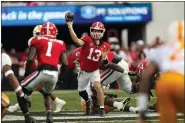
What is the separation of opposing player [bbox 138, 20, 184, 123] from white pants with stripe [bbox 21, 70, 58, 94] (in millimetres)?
3089

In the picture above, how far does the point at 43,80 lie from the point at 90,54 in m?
1.69

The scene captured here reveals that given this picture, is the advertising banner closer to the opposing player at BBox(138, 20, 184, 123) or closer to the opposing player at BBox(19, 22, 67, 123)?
the opposing player at BBox(19, 22, 67, 123)

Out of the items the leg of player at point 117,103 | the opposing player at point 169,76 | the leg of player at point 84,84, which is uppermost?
the opposing player at point 169,76

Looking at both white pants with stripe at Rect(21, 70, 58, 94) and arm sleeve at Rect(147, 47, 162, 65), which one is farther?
white pants with stripe at Rect(21, 70, 58, 94)

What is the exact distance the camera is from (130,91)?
10.4 metres

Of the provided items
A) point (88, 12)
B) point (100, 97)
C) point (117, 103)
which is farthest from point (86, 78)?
point (88, 12)

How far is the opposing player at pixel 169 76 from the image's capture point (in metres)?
4.75

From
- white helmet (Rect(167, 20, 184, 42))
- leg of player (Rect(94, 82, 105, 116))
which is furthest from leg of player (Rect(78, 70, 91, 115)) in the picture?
white helmet (Rect(167, 20, 184, 42))

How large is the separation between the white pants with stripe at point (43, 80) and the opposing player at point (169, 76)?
10.1 ft

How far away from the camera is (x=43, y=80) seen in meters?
8.01

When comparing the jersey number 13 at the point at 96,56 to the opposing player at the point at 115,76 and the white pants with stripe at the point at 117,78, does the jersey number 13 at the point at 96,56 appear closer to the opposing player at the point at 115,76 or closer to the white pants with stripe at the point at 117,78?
the opposing player at the point at 115,76

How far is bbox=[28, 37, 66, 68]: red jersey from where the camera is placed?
799cm

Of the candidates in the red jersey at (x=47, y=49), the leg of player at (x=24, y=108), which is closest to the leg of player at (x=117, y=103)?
the red jersey at (x=47, y=49)

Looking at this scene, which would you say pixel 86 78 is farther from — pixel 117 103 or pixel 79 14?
pixel 79 14
